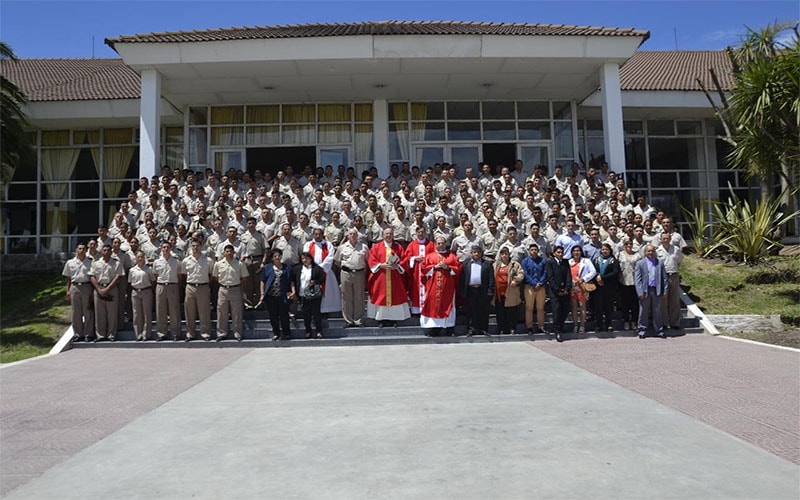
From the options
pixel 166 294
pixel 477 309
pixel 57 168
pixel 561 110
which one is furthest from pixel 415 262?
pixel 57 168

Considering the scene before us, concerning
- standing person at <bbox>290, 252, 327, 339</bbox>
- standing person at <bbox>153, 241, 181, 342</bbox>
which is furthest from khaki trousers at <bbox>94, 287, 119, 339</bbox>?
standing person at <bbox>290, 252, 327, 339</bbox>

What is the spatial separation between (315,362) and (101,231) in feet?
19.7

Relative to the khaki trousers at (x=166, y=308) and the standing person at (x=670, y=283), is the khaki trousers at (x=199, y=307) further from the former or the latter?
the standing person at (x=670, y=283)

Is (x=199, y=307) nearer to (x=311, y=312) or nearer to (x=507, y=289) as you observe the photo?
(x=311, y=312)

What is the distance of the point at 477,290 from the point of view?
10758 millimetres

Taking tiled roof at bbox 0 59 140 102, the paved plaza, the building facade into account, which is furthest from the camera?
tiled roof at bbox 0 59 140 102

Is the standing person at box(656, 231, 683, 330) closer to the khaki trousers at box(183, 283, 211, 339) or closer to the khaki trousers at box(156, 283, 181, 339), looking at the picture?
the khaki trousers at box(183, 283, 211, 339)

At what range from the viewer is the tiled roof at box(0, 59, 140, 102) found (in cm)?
1894

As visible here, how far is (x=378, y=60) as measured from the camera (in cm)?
1498

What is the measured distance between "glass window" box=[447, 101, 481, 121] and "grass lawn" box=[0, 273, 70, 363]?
12.0m

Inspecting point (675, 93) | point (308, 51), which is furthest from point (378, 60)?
point (675, 93)

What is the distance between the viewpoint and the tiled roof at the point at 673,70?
766 inches

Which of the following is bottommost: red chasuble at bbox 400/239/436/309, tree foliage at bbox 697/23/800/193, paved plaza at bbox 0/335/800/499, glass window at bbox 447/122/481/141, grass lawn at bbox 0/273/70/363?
paved plaza at bbox 0/335/800/499

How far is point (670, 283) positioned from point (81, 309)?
1118cm
